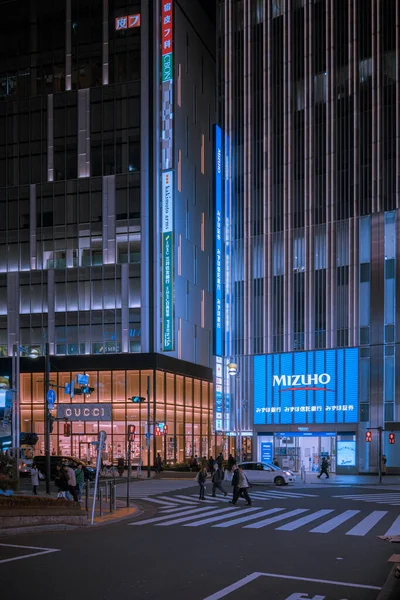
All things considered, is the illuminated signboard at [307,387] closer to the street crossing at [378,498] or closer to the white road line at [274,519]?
the street crossing at [378,498]

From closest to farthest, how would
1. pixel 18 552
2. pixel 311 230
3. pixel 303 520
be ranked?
pixel 18 552 < pixel 303 520 < pixel 311 230

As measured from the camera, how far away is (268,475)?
149 feet

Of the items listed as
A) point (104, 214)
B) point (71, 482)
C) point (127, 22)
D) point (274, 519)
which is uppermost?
point (127, 22)

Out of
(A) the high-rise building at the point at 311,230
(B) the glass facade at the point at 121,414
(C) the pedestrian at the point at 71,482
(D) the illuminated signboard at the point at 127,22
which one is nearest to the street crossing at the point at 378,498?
(C) the pedestrian at the point at 71,482

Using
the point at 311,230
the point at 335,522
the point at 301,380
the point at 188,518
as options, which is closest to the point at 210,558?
the point at 335,522

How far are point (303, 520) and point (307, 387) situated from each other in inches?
1546

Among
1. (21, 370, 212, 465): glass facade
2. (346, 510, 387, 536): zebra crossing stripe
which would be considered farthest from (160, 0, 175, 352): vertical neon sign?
(346, 510, 387, 536): zebra crossing stripe

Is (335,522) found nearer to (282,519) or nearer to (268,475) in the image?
(282,519)

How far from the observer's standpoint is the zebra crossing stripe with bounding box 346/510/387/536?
21.2m

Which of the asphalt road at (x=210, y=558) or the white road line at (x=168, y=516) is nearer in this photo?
the asphalt road at (x=210, y=558)

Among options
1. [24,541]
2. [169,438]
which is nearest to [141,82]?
[169,438]

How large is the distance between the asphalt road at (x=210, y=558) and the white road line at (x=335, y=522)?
35 millimetres

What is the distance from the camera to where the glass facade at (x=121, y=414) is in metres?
65.1

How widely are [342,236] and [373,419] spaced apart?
15.0 metres
